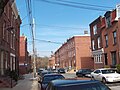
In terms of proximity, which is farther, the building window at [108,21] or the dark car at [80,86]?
the building window at [108,21]

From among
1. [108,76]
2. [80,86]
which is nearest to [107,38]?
[108,76]

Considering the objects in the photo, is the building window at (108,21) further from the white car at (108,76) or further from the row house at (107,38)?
the white car at (108,76)

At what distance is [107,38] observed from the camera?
43.6m

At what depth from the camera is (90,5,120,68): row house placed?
39.1m

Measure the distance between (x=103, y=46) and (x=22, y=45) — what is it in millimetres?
33201

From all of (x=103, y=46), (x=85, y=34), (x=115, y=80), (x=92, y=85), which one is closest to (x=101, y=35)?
(x=103, y=46)

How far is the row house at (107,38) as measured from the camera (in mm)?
39062

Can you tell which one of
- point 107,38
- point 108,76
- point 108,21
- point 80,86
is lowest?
point 108,76

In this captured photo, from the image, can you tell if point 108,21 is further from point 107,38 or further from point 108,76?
point 108,76

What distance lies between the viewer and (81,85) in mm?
6656

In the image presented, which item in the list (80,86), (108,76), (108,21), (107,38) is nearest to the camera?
(80,86)

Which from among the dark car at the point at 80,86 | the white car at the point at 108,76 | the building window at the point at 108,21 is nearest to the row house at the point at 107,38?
the building window at the point at 108,21

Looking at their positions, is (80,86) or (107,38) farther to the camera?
(107,38)

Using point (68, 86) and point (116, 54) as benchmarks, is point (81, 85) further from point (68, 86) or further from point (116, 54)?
point (116, 54)
